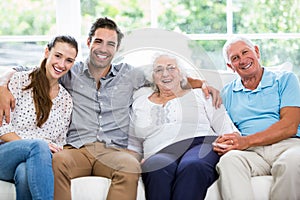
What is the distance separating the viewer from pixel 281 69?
3.00 metres

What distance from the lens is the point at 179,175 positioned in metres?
2.35

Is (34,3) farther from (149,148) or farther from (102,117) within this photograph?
(149,148)

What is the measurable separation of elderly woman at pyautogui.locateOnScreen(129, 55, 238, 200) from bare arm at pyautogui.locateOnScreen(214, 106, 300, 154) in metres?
0.09

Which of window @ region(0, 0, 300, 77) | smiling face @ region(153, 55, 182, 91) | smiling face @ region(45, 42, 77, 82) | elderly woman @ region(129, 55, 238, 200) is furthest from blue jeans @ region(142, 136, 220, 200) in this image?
window @ region(0, 0, 300, 77)

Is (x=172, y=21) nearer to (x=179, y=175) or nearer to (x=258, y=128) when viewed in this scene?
(x=258, y=128)

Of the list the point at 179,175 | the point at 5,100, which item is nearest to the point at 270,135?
A: the point at 179,175

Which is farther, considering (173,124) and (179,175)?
(173,124)

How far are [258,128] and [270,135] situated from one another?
11 cm

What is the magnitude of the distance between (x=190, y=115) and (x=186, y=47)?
36 cm

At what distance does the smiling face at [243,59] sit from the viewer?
2766mm

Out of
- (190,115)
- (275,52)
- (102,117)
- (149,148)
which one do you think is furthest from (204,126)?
(275,52)

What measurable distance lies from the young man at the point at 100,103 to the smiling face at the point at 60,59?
0.12 m

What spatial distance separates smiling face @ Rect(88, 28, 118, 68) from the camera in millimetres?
2641

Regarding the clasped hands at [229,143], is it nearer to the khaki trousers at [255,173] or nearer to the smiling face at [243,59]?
the khaki trousers at [255,173]
